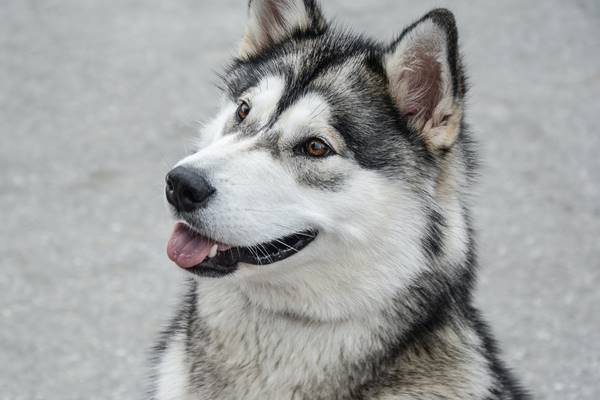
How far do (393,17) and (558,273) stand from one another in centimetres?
517

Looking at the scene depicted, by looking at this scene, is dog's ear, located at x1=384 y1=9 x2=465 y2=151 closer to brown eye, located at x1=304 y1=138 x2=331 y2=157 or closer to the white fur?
brown eye, located at x1=304 y1=138 x2=331 y2=157

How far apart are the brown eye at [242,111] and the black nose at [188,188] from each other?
0.57 m

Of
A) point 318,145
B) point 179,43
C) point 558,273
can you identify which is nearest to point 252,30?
point 318,145

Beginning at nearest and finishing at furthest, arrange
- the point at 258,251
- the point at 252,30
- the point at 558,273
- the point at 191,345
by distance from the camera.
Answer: the point at 258,251 < the point at 191,345 < the point at 252,30 < the point at 558,273

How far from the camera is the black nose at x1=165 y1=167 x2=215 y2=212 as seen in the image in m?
2.93

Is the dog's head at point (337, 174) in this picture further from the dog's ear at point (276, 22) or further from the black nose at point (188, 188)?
the dog's ear at point (276, 22)

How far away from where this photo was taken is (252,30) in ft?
12.5

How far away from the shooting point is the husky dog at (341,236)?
10.1 ft

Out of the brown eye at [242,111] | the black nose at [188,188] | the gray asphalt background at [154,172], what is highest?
the brown eye at [242,111]

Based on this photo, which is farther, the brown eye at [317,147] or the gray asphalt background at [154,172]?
the gray asphalt background at [154,172]

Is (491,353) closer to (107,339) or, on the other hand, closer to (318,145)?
(318,145)

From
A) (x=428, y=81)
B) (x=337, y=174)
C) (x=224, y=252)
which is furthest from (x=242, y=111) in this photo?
(x=428, y=81)

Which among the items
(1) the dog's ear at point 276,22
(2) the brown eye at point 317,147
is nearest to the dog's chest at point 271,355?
(2) the brown eye at point 317,147

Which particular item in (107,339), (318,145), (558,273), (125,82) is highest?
(318,145)
